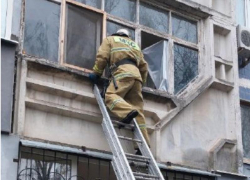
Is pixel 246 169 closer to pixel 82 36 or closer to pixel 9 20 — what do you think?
pixel 82 36

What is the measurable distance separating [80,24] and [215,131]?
266 centimetres

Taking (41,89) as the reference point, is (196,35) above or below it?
above

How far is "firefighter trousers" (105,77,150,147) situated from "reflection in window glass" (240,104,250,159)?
112 inches

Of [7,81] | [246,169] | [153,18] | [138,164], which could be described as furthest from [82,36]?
[246,169]

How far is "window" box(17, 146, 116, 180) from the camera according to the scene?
6.94 meters

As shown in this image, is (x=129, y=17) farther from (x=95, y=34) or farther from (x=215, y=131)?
(x=215, y=131)

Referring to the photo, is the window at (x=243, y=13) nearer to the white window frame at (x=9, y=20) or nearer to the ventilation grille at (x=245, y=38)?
the ventilation grille at (x=245, y=38)

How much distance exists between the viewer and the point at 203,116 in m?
8.87

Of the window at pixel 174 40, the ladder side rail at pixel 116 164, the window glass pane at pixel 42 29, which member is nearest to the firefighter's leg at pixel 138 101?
the ladder side rail at pixel 116 164

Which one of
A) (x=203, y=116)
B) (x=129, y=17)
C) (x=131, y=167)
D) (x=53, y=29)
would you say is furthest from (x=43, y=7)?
(x=203, y=116)

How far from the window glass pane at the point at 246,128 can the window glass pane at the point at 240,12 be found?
63.6 inches

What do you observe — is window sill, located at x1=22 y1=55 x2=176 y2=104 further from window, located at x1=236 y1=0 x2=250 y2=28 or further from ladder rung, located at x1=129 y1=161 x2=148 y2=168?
window, located at x1=236 y1=0 x2=250 y2=28

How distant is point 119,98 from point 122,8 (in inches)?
72.2

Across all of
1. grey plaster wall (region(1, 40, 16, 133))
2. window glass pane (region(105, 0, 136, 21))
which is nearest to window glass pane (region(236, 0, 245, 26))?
window glass pane (region(105, 0, 136, 21))
